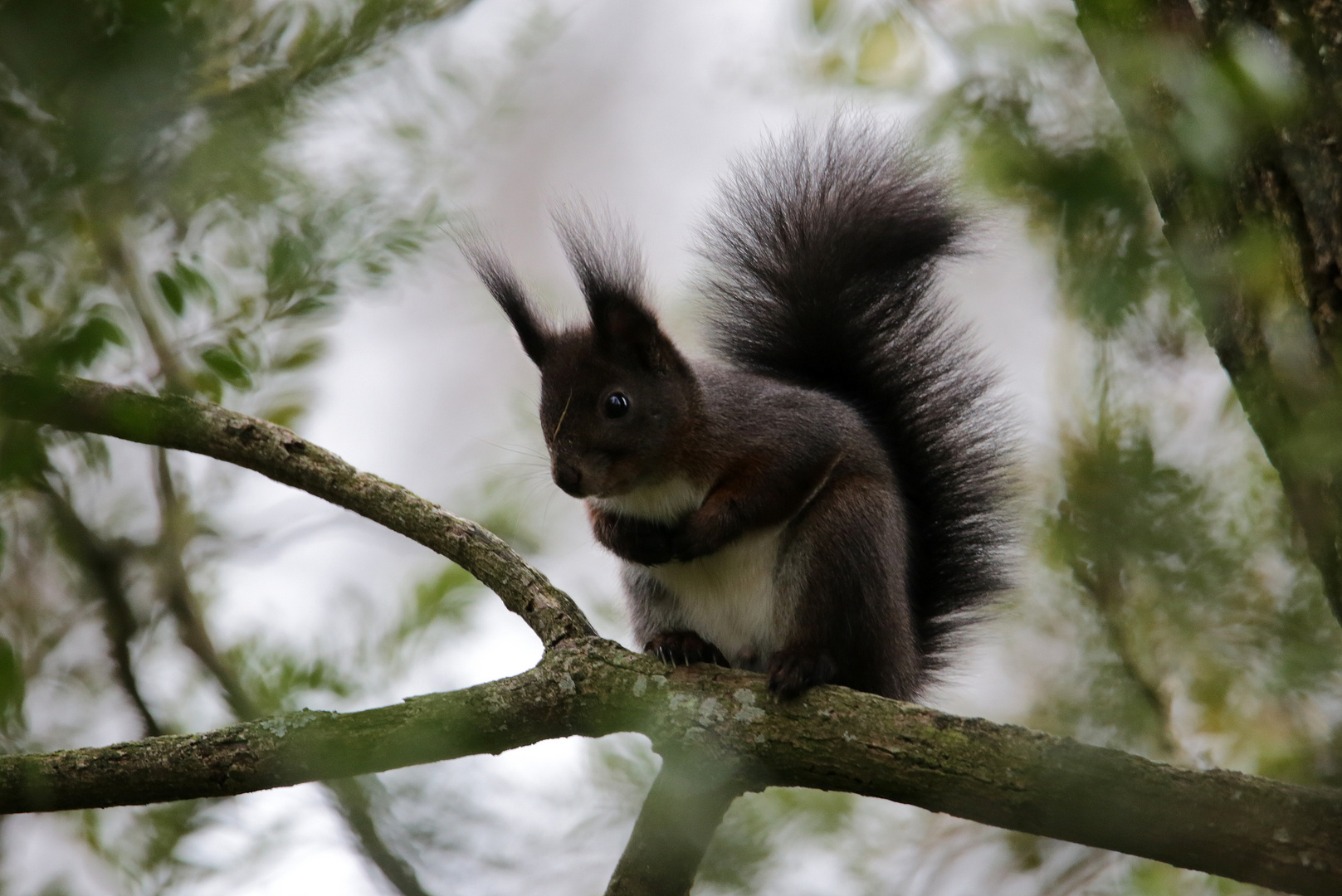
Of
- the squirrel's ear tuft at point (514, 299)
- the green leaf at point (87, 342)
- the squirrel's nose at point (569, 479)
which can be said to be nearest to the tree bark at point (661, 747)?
the green leaf at point (87, 342)

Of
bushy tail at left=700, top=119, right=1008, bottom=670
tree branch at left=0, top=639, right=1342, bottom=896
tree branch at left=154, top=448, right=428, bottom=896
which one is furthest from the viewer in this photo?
bushy tail at left=700, top=119, right=1008, bottom=670

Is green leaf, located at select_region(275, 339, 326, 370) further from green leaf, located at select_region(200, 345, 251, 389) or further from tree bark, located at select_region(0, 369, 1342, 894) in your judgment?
green leaf, located at select_region(200, 345, 251, 389)

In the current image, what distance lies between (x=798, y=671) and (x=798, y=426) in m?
0.82

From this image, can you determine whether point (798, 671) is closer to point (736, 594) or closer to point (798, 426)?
point (736, 594)

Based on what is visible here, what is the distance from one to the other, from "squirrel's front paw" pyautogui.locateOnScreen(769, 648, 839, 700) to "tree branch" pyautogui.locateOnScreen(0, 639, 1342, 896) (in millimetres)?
34

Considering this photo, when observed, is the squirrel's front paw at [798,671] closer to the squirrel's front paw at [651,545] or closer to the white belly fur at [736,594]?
the white belly fur at [736,594]

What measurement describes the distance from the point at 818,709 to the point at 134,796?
3.49 ft

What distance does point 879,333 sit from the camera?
3268 mm

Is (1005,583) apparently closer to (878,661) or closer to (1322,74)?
(878,661)

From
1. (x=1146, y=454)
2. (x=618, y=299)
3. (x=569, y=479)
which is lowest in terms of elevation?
(x=1146, y=454)

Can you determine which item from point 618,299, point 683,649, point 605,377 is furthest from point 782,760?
point 618,299

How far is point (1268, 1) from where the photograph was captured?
3.50 feet

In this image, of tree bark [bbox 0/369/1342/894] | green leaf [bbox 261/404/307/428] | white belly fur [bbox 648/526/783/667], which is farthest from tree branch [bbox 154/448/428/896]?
white belly fur [bbox 648/526/783/667]

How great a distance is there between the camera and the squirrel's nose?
2.70 m
